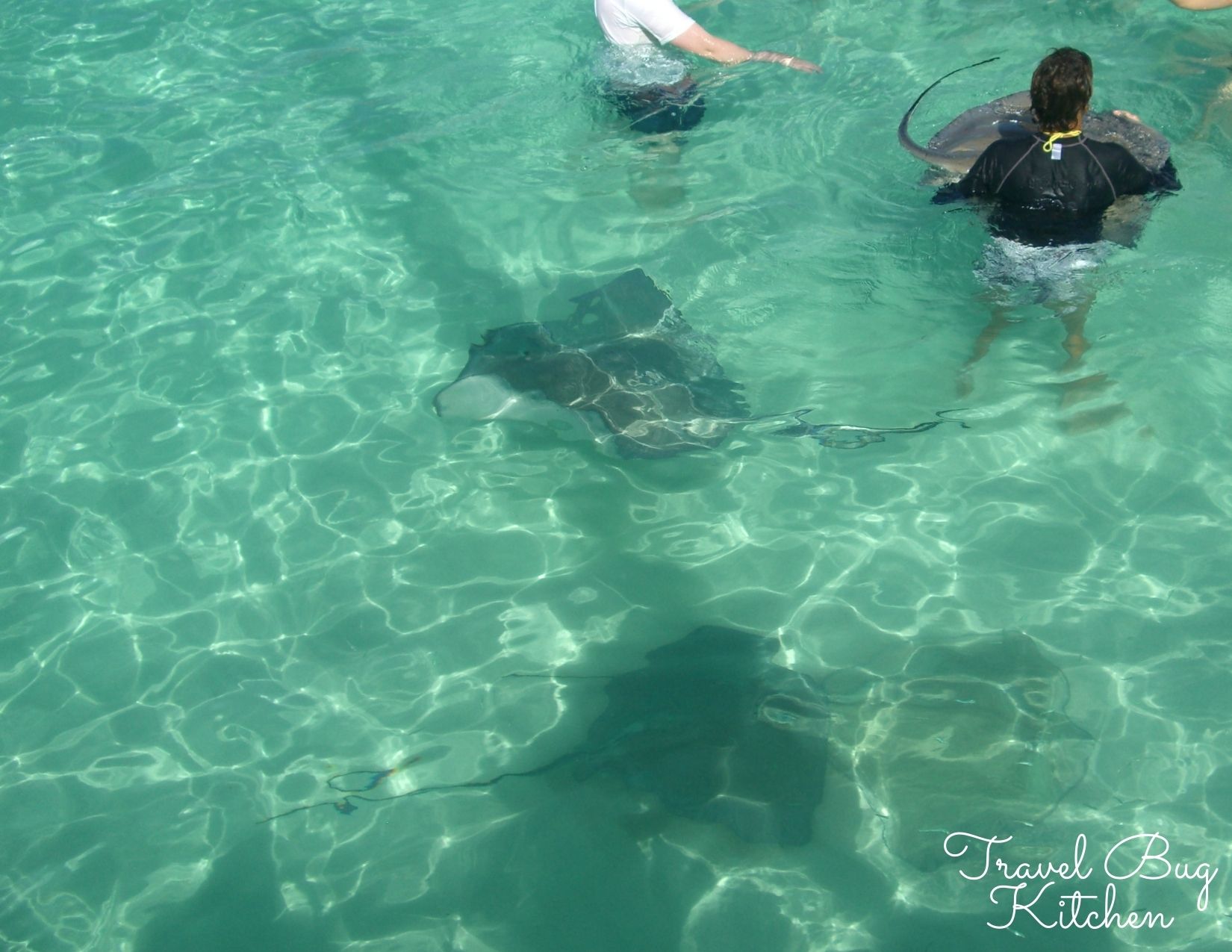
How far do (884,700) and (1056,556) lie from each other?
125cm

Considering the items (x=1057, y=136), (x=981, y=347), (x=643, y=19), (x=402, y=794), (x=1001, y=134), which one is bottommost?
(x=402, y=794)

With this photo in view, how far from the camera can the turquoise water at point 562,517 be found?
3.99 m

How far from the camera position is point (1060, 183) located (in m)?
4.59

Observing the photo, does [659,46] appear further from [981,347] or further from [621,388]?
[981,347]

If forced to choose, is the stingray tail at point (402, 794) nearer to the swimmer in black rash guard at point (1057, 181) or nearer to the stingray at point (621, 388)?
the stingray at point (621, 388)

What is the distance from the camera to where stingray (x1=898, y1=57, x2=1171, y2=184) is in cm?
519

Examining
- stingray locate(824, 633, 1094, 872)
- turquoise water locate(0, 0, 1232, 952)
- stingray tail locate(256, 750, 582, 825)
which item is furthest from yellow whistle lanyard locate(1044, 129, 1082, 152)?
stingray tail locate(256, 750, 582, 825)

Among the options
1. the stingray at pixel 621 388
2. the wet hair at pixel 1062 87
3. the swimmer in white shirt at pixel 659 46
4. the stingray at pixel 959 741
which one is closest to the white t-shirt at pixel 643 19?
the swimmer in white shirt at pixel 659 46

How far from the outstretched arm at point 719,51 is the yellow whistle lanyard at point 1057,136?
2333 mm

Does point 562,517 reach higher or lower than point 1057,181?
lower

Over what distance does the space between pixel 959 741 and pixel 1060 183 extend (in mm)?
2611

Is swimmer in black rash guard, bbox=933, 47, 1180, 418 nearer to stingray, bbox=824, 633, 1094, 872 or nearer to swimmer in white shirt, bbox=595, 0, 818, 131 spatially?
stingray, bbox=824, 633, 1094, 872

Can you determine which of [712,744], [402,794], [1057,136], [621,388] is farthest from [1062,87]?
[402,794]

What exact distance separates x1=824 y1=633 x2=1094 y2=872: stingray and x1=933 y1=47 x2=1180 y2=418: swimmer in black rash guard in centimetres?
199
